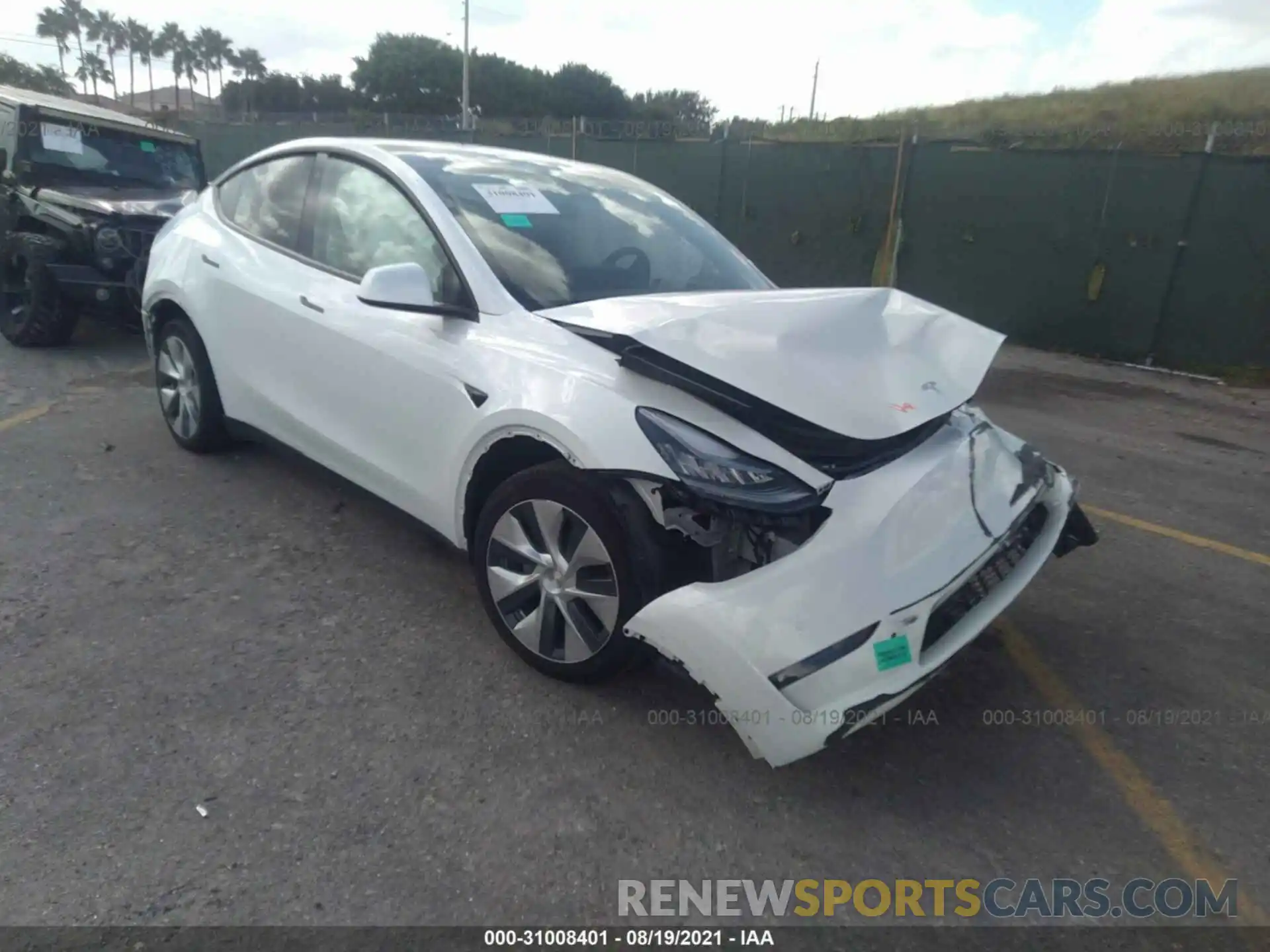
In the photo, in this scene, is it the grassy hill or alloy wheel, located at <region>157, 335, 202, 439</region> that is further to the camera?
the grassy hill

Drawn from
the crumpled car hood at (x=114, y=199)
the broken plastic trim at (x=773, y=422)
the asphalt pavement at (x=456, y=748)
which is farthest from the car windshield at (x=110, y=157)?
the broken plastic trim at (x=773, y=422)

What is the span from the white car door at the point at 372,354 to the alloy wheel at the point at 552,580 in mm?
358

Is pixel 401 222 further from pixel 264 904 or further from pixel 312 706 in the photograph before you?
pixel 264 904

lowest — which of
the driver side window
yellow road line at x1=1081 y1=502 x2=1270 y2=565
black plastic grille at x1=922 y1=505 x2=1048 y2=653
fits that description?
yellow road line at x1=1081 y1=502 x2=1270 y2=565

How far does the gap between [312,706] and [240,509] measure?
178 centimetres

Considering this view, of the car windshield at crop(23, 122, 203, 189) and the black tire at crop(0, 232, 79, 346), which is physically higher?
the car windshield at crop(23, 122, 203, 189)

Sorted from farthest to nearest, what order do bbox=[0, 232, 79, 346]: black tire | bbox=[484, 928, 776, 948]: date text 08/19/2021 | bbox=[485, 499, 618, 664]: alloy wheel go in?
1. bbox=[0, 232, 79, 346]: black tire
2. bbox=[485, 499, 618, 664]: alloy wheel
3. bbox=[484, 928, 776, 948]: date text 08/19/2021

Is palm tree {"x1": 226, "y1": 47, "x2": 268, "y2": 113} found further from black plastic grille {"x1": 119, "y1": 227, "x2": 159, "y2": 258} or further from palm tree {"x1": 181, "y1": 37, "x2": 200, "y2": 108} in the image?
black plastic grille {"x1": 119, "y1": 227, "x2": 159, "y2": 258}

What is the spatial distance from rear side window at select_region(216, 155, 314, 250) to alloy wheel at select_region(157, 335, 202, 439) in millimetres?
744

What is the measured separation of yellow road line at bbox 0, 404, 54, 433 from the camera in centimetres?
539

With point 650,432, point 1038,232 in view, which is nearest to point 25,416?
point 650,432

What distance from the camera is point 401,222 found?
3.50m

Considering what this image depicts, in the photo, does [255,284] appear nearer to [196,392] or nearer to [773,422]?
[196,392]

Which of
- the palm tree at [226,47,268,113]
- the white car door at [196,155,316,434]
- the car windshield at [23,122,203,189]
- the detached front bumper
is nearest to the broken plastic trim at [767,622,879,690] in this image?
the detached front bumper
